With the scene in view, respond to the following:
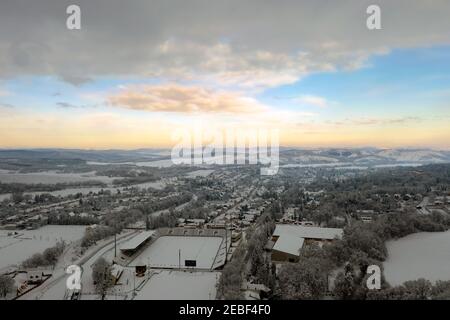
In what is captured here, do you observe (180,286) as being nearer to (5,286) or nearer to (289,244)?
(5,286)

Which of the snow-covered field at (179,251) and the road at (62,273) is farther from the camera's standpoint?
the snow-covered field at (179,251)

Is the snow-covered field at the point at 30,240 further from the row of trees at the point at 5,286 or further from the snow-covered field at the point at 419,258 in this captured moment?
the snow-covered field at the point at 419,258

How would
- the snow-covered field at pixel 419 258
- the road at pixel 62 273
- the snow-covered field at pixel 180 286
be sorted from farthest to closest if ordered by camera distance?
the snow-covered field at pixel 419 258
the road at pixel 62 273
the snow-covered field at pixel 180 286

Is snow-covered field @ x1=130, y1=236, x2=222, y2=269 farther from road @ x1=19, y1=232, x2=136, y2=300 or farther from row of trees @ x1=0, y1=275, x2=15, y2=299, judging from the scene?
row of trees @ x1=0, y1=275, x2=15, y2=299

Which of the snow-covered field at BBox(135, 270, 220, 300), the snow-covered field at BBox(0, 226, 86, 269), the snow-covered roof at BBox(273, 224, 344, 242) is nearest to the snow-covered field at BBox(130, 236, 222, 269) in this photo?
the snow-covered field at BBox(135, 270, 220, 300)

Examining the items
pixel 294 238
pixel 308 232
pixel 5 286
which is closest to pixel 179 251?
pixel 294 238

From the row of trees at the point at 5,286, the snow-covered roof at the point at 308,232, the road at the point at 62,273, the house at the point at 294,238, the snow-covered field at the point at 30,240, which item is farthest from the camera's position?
the snow-covered roof at the point at 308,232

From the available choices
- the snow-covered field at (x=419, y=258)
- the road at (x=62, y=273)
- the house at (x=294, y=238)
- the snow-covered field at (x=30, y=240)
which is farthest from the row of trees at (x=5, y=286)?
the snow-covered field at (x=419, y=258)
